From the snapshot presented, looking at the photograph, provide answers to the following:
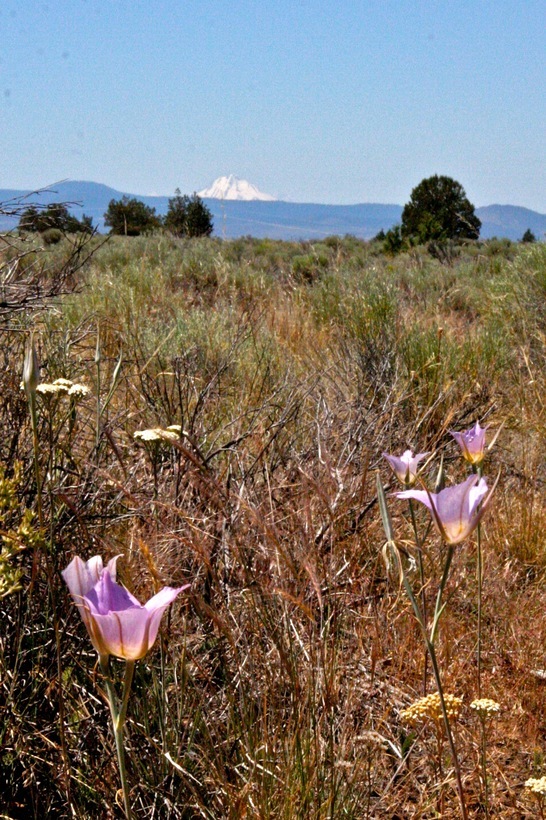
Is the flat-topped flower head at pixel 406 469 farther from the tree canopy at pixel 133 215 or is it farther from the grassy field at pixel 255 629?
the tree canopy at pixel 133 215

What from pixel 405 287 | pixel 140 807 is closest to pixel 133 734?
pixel 140 807

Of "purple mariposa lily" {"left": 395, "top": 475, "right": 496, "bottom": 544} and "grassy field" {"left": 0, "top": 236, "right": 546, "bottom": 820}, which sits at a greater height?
"purple mariposa lily" {"left": 395, "top": 475, "right": 496, "bottom": 544}

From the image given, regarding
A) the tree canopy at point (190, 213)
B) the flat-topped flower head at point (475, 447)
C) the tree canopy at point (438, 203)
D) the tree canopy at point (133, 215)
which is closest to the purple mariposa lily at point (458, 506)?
the flat-topped flower head at point (475, 447)

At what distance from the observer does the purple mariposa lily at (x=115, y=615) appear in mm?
1005

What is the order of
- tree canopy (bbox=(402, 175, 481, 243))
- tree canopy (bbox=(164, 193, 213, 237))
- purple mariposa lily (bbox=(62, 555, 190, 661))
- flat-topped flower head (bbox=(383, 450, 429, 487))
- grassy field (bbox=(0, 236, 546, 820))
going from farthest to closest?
tree canopy (bbox=(402, 175, 481, 243)), tree canopy (bbox=(164, 193, 213, 237)), grassy field (bbox=(0, 236, 546, 820)), flat-topped flower head (bbox=(383, 450, 429, 487)), purple mariposa lily (bbox=(62, 555, 190, 661))

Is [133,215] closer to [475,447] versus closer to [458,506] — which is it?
[475,447]

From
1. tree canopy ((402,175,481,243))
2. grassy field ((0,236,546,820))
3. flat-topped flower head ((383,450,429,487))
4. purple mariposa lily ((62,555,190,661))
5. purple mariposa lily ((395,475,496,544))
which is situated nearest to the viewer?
purple mariposa lily ((62,555,190,661))

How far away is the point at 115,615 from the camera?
1.00 meters

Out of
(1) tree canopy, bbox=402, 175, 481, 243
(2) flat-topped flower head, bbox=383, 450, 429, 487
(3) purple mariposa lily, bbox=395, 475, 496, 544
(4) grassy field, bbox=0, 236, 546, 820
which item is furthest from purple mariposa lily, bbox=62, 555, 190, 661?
(1) tree canopy, bbox=402, 175, 481, 243

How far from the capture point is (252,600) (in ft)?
6.06

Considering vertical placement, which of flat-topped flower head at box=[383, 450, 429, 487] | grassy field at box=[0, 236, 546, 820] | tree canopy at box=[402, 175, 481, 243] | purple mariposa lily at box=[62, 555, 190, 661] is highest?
tree canopy at box=[402, 175, 481, 243]

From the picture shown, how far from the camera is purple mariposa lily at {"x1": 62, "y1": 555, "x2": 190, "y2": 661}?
1.00 metres

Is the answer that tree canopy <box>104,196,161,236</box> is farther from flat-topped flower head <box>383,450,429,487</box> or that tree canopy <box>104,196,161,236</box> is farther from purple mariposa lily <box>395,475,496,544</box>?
Result: purple mariposa lily <box>395,475,496,544</box>

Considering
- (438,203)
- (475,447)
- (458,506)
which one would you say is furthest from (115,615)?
(438,203)
